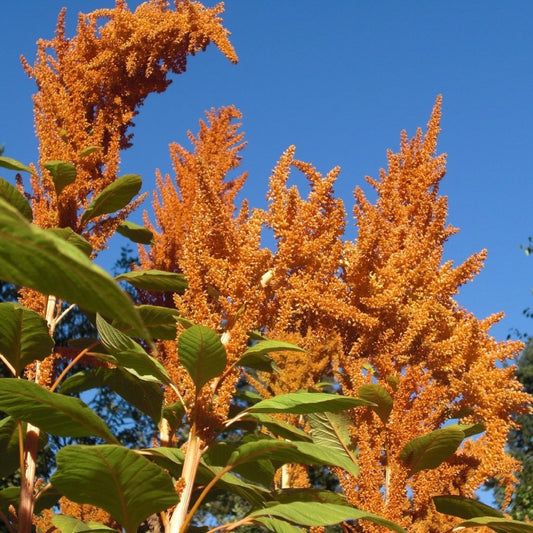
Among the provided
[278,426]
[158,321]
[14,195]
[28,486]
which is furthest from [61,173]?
[278,426]

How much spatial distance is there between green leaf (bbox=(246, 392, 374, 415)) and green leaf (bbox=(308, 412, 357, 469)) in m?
1.07

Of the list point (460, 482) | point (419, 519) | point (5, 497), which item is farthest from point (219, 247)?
point (5, 497)

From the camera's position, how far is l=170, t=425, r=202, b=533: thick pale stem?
2.98 meters

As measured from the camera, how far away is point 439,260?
14.8 ft

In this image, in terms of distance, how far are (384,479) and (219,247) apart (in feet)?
5.44

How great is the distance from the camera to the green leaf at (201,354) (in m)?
A: 2.93

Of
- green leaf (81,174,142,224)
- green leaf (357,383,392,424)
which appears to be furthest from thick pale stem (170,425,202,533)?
green leaf (81,174,142,224)

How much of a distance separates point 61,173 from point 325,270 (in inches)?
77.9

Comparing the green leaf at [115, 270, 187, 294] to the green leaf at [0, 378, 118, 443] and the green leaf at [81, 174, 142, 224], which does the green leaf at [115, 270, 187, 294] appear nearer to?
the green leaf at [81, 174, 142, 224]

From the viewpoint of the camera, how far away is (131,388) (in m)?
4.73

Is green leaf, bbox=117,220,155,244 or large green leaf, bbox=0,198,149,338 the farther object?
green leaf, bbox=117,220,155,244

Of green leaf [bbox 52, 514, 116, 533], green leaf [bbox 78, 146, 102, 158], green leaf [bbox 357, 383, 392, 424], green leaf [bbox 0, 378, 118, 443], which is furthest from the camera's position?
green leaf [bbox 78, 146, 102, 158]

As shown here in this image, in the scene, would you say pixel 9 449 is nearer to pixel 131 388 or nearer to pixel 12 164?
pixel 131 388

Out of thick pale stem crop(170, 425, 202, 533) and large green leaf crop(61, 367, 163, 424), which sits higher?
large green leaf crop(61, 367, 163, 424)
